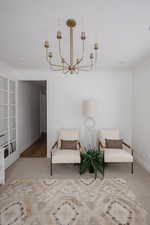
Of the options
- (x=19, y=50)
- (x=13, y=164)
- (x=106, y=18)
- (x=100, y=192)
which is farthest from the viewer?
(x=13, y=164)

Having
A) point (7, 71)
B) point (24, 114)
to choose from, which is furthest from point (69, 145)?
point (7, 71)

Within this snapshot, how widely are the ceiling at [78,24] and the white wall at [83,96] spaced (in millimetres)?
1151

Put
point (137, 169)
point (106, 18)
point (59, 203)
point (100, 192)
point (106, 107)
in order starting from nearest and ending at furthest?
point (106, 18)
point (59, 203)
point (100, 192)
point (137, 169)
point (106, 107)

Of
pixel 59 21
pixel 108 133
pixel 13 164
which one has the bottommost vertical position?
pixel 13 164

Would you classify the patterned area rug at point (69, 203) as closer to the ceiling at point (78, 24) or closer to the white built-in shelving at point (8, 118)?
the white built-in shelving at point (8, 118)

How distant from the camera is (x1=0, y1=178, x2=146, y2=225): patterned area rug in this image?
1.81 meters

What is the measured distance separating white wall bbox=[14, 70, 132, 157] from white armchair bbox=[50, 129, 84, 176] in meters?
0.48

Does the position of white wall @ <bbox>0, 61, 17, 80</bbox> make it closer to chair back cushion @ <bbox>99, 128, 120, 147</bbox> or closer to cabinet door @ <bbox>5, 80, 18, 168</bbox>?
cabinet door @ <bbox>5, 80, 18, 168</bbox>

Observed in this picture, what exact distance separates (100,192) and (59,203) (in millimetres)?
758

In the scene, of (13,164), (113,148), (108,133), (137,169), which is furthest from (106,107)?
(13,164)

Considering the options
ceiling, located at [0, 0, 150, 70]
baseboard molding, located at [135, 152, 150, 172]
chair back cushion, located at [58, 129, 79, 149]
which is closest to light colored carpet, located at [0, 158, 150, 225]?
baseboard molding, located at [135, 152, 150, 172]

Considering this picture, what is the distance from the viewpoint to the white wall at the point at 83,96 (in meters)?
4.12

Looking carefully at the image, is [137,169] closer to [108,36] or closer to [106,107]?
[106,107]

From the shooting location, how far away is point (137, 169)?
3320mm
